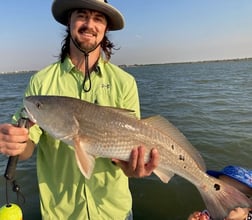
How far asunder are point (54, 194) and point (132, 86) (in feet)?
4.52

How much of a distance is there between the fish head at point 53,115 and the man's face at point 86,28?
69 centimetres

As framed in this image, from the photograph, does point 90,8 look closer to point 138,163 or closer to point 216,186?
point 138,163

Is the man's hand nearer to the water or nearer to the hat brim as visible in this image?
the hat brim

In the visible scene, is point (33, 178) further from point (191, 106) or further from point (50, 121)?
point (191, 106)

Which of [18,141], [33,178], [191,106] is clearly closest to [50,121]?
[18,141]

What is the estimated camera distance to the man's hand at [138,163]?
2.90 meters

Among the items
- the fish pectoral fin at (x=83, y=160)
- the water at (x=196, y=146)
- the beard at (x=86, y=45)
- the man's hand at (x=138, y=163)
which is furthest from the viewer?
the water at (x=196, y=146)

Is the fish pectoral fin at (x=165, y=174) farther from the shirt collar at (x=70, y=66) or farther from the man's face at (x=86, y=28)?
the man's face at (x=86, y=28)

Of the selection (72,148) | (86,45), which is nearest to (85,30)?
(86,45)

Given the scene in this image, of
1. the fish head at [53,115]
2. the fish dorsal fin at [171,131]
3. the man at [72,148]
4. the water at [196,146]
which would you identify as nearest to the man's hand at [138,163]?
the man at [72,148]

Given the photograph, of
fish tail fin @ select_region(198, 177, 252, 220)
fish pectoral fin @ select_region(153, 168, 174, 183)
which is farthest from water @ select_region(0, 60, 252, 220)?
fish pectoral fin @ select_region(153, 168, 174, 183)

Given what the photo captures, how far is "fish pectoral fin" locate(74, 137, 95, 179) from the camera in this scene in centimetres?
275

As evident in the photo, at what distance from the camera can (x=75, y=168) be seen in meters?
3.08

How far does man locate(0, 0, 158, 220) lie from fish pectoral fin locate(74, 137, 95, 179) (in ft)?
0.89
